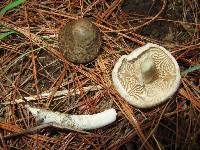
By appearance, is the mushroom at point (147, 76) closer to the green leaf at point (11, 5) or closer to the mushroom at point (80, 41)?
the mushroom at point (80, 41)

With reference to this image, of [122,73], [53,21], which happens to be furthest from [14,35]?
[122,73]

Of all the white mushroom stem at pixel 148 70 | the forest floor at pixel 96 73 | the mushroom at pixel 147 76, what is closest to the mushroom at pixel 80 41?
the forest floor at pixel 96 73

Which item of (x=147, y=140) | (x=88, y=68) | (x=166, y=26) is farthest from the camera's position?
(x=166, y=26)

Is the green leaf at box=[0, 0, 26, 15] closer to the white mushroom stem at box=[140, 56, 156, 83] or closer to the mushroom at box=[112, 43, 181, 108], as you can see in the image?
the mushroom at box=[112, 43, 181, 108]

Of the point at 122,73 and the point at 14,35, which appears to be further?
the point at 14,35

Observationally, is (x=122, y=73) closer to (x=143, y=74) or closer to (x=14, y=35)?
(x=143, y=74)

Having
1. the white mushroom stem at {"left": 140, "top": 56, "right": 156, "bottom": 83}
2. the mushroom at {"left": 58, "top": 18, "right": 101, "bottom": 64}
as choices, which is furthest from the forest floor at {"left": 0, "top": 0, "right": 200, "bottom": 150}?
the white mushroom stem at {"left": 140, "top": 56, "right": 156, "bottom": 83}
